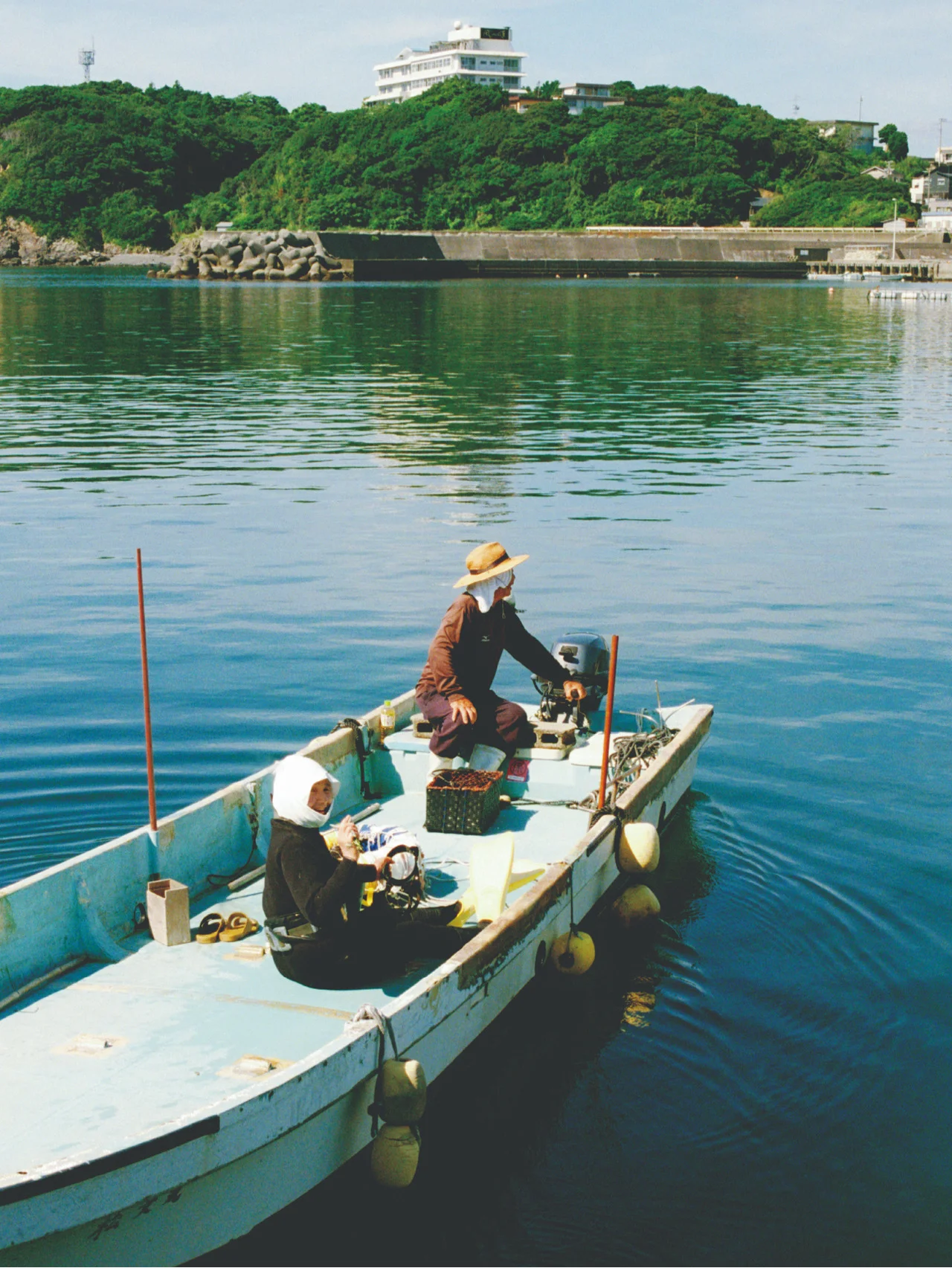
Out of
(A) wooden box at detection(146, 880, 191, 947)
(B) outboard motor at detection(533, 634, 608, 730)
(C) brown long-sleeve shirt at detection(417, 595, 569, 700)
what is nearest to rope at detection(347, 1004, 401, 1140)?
(A) wooden box at detection(146, 880, 191, 947)

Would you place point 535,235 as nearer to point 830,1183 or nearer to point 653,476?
point 653,476

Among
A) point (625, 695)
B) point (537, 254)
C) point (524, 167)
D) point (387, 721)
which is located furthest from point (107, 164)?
point (387, 721)

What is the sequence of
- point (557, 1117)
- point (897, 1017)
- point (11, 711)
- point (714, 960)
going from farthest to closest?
point (11, 711), point (714, 960), point (897, 1017), point (557, 1117)

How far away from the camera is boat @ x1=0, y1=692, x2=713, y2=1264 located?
5648 millimetres

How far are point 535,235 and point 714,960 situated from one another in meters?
127

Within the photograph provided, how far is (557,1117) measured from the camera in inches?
308

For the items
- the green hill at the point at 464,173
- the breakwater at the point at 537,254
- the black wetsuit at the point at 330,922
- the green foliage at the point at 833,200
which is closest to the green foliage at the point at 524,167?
the green hill at the point at 464,173

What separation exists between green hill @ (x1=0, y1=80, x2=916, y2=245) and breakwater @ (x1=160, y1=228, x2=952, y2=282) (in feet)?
42.9

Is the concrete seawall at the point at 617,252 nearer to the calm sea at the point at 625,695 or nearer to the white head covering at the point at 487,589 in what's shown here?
the calm sea at the point at 625,695

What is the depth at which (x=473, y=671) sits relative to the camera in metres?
10.5

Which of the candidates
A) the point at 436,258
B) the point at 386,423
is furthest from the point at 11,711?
the point at 436,258

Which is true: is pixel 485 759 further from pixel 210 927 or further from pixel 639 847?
pixel 210 927

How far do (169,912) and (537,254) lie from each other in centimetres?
12768

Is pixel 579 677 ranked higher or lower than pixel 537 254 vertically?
lower
